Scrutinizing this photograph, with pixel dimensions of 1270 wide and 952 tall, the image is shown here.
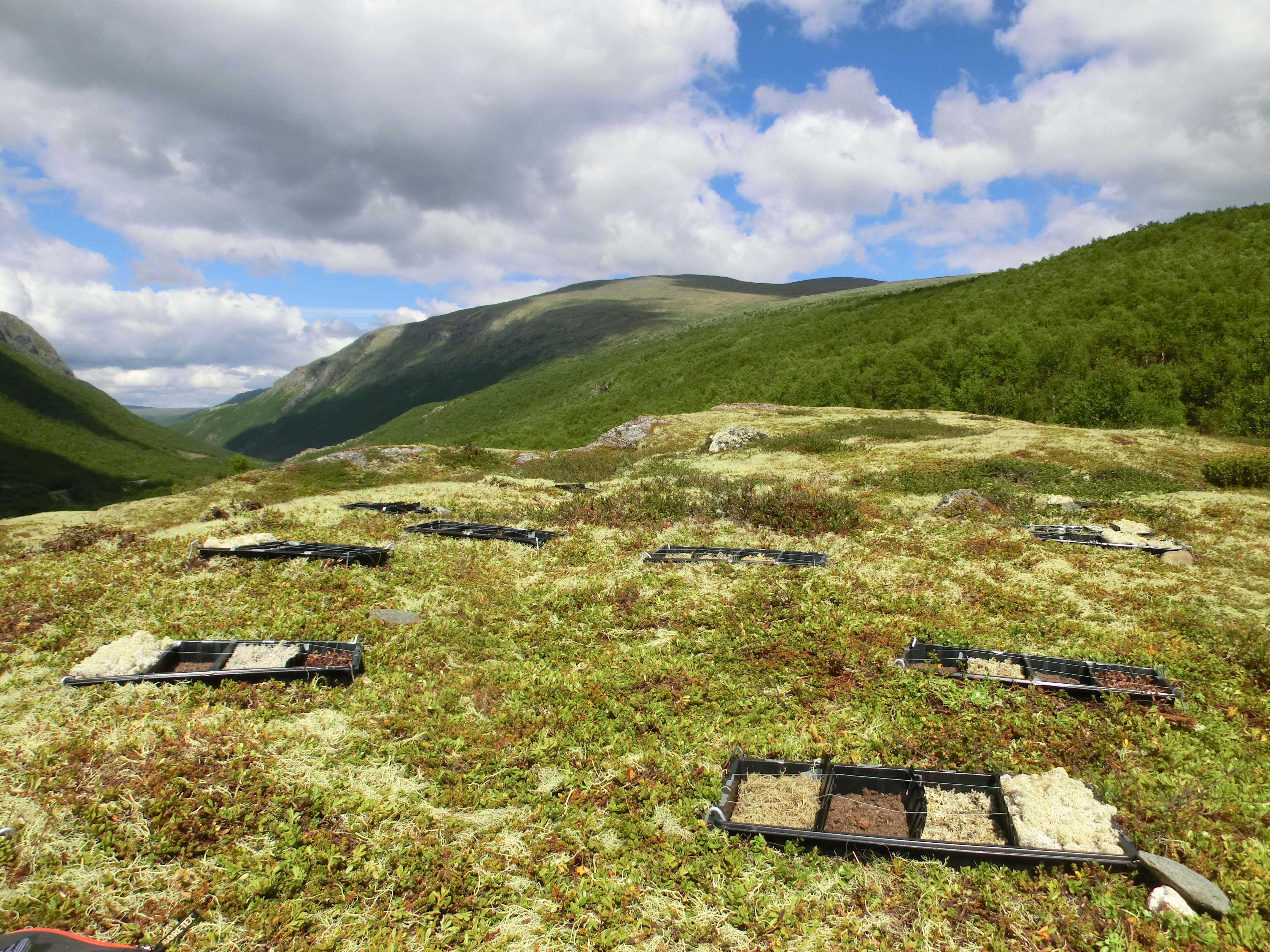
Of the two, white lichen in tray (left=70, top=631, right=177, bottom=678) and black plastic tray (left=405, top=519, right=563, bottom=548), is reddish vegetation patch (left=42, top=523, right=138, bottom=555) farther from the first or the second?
white lichen in tray (left=70, top=631, right=177, bottom=678)

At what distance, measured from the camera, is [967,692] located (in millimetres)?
9750

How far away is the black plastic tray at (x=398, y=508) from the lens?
72.1ft

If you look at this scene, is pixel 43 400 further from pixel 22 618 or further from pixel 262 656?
pixel 262 656

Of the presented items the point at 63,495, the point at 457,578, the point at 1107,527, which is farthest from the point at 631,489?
the point at 63,495

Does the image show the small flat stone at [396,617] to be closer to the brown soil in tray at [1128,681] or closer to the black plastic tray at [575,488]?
the brown soil in tray at [1128,681]

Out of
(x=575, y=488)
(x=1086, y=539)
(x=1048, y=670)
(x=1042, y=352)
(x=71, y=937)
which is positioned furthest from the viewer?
(x=1042, y=352)

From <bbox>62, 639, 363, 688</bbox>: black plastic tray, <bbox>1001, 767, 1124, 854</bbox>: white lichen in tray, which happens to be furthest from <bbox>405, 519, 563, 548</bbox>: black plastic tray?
<bbox>1001, 767, 1124, 854</bbox>: white lichen in tray

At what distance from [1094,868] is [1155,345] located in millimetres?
70018

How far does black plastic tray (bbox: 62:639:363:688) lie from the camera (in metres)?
9.57

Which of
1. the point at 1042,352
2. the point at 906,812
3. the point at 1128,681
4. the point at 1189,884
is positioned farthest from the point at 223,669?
the point at 1042,352

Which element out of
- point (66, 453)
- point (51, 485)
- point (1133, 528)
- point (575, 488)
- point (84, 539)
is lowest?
point (51, 485)

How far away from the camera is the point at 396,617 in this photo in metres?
13.0

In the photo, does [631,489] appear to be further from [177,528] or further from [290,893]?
[290,893]

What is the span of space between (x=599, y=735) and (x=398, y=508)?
15.8m
